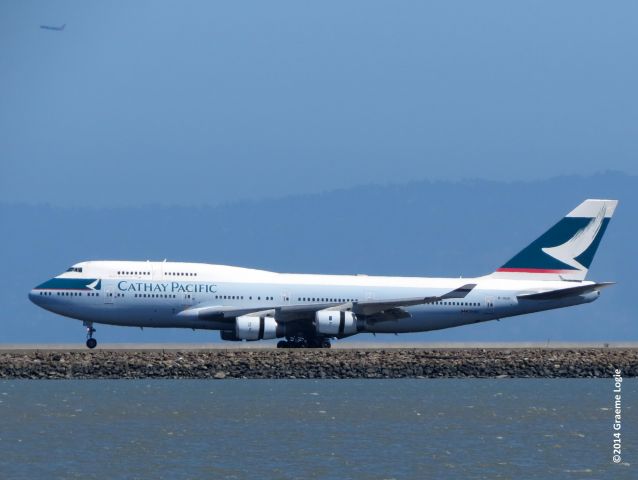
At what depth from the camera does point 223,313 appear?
2970 inches

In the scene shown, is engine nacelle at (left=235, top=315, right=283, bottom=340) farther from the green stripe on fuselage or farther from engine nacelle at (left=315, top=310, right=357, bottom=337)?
the green stripe on fuselage

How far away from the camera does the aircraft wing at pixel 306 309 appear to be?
75.4 m

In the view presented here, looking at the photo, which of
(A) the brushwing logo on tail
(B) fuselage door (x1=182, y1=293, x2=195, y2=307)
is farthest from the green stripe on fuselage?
(A) the brushwing logo on tail

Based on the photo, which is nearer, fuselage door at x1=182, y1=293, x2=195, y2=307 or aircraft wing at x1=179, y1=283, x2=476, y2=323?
fuselage door at x1=182, y1=293, x2=195, y2=307

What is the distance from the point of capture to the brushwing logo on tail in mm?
85188

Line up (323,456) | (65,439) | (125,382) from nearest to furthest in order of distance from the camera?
(323,456) → (65,439) → (125,382)

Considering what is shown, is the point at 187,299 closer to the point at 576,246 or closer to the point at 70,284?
the point at 70,284

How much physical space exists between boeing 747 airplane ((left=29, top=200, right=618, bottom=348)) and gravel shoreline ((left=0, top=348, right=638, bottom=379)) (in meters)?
2.16

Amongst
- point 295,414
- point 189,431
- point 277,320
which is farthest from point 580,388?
point 189,431

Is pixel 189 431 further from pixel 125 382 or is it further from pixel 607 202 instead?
pixel 607 202

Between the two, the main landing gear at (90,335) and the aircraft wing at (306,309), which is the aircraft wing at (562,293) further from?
the main landing gear at (90,335)

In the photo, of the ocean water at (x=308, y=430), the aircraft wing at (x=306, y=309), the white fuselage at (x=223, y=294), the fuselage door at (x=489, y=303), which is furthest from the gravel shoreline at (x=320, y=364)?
the fuselage door at (x=489, y=303)

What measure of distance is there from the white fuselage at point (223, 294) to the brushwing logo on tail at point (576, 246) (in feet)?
14.8

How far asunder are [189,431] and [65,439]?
4.44 m
